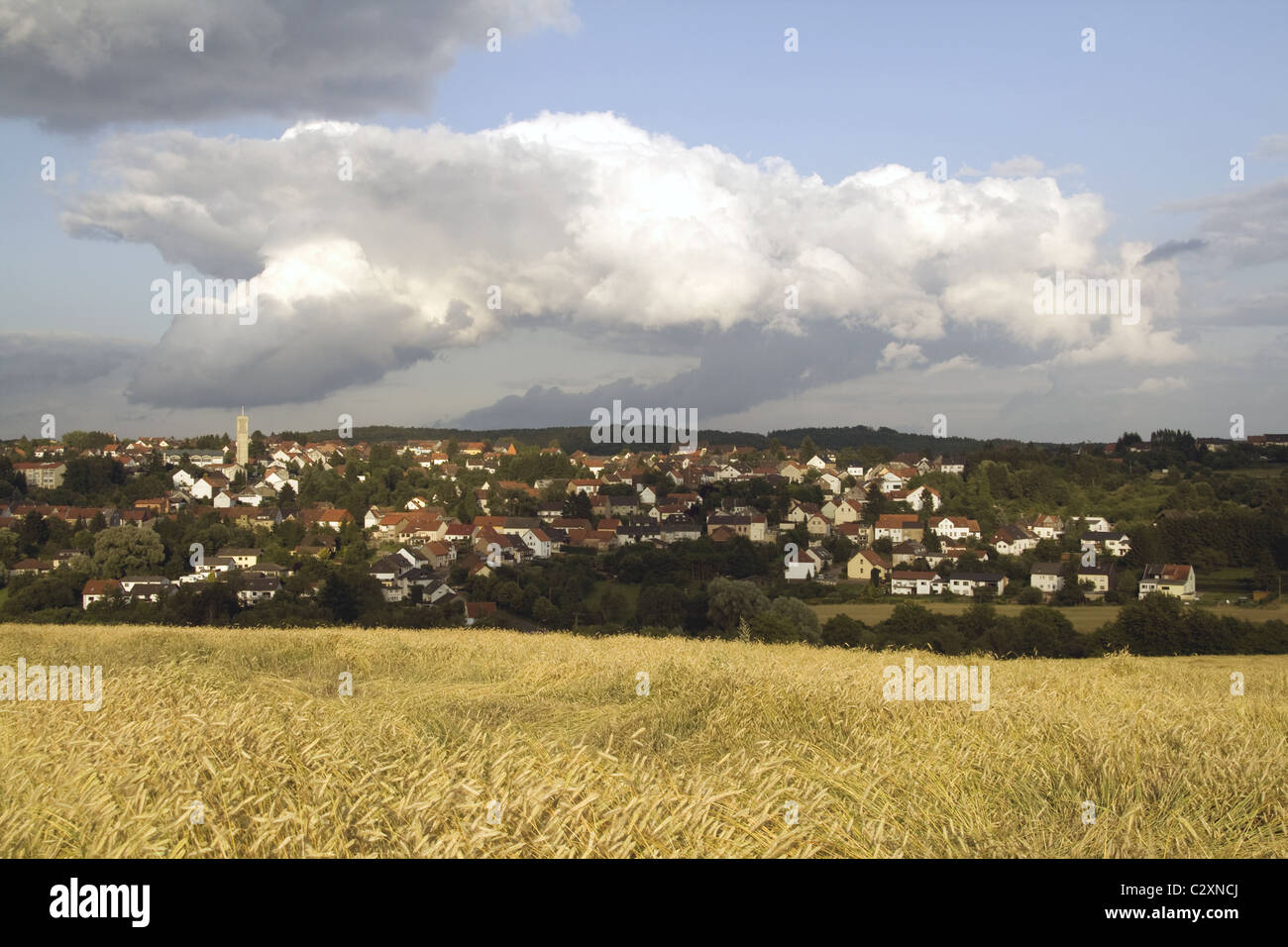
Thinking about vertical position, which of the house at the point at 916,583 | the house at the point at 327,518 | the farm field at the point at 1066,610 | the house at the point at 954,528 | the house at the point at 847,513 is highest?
the house at the point at 327,518

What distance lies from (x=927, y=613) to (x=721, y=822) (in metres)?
29.3

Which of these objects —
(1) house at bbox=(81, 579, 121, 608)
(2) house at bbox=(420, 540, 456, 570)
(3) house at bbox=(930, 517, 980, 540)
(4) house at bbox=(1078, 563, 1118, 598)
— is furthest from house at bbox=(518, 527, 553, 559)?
(4) house at bbox=(1078, 563, 1118, 598)

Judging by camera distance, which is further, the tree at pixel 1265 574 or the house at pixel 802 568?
the house at pixel 802 568

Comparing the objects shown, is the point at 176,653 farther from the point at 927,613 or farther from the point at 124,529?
the point at 124,529

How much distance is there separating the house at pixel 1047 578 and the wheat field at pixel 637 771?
3526cm

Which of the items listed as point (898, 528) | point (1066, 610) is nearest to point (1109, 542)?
point (898, 528)

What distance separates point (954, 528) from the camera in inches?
2277

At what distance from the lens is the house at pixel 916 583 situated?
4459 cm

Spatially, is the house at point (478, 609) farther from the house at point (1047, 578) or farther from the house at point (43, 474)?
the house at point (43, 474)

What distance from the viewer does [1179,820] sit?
4836mm

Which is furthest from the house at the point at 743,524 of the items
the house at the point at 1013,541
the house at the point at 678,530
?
A: the house at the point at 1013,541

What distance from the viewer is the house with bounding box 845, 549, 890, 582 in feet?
157
